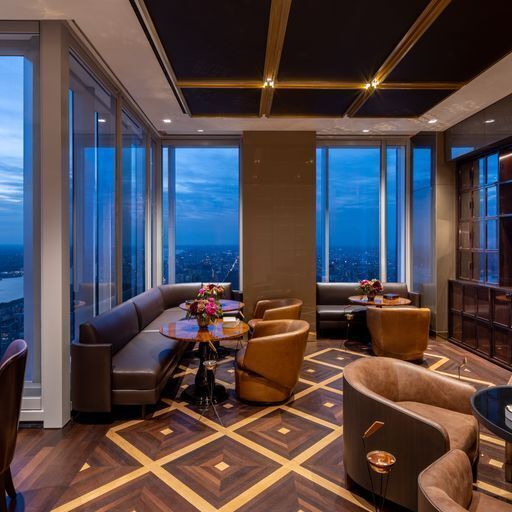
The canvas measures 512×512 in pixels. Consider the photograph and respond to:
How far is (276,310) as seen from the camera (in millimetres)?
5023

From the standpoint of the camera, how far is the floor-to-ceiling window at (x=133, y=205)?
5164mm

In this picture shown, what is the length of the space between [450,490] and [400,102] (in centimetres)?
460

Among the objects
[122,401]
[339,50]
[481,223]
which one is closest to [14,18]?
[339,50]

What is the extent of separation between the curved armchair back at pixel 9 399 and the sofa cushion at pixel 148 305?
111 inches

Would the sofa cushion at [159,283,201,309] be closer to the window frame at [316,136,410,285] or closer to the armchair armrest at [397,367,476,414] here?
the window frame at [316,136,410,285]

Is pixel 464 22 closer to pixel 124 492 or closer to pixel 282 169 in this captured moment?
pixel 282 169

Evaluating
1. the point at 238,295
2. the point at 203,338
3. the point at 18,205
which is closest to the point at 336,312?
the point at 238,295

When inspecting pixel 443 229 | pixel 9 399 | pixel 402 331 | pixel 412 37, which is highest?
pixel 412 37

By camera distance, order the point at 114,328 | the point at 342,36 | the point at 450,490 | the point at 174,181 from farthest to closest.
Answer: the point at 174,181 → the point at 114,328 → the point at 342,36 → the point at 450,490

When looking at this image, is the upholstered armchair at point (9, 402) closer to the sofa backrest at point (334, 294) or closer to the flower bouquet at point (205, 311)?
the flower bouquet at point (205, 311)

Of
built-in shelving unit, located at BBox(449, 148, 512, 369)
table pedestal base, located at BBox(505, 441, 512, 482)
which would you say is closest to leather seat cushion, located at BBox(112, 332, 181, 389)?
table pedestal base, located at BBox(505, 441, 512, 482)

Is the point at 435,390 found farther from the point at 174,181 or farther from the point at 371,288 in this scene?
the point at 174,181

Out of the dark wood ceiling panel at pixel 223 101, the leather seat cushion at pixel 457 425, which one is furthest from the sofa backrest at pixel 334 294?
the leather seat cushion at pixel 457 425

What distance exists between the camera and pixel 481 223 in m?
5.57
